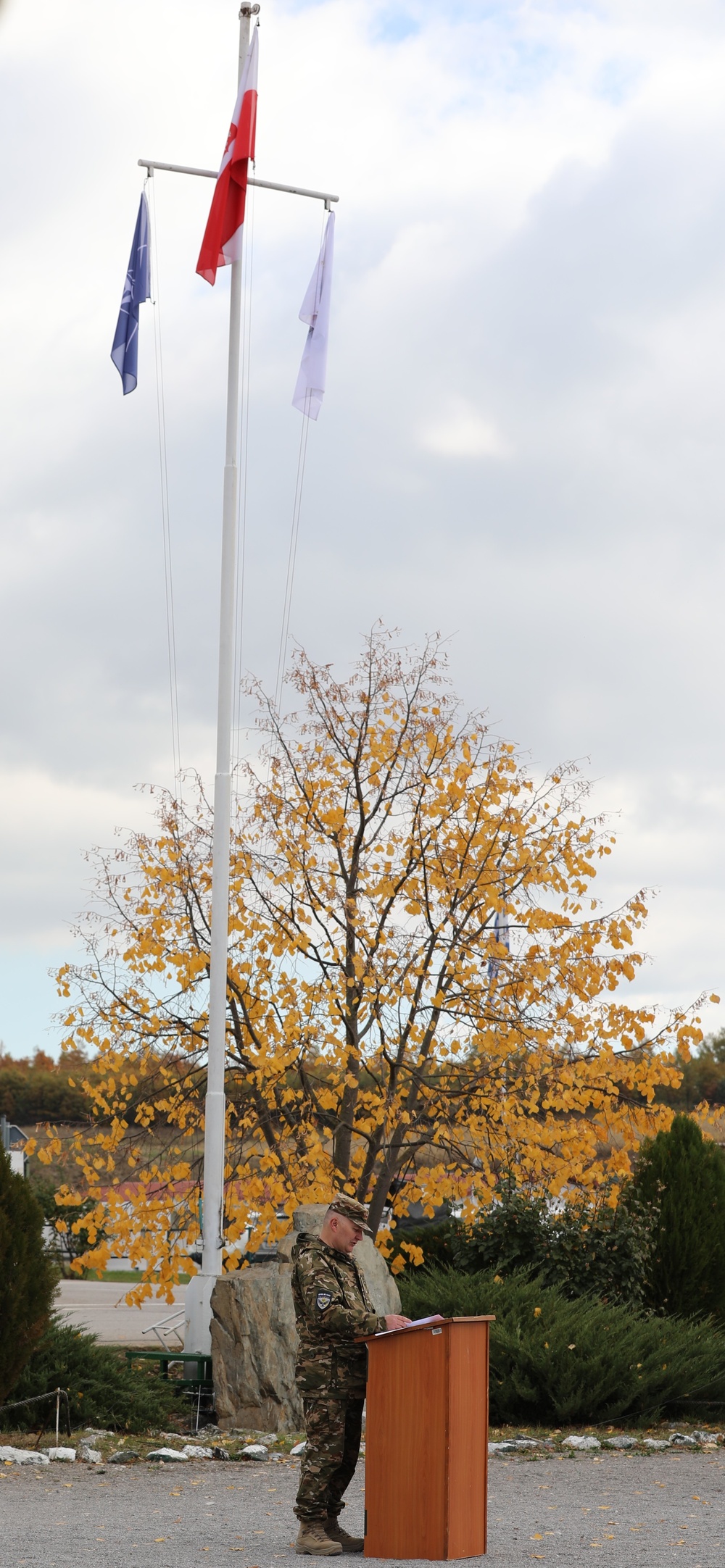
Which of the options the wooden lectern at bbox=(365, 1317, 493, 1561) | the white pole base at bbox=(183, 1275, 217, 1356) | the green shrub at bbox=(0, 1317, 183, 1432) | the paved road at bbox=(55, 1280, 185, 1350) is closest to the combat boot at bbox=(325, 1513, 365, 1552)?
the wooden lectern at bbox=(365, 1317, 493, 1561)

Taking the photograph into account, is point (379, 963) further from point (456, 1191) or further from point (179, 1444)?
point (179, 1444)

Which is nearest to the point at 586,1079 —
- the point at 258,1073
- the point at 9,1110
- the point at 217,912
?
the point at 258,1073

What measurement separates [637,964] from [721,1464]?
4.61 meters

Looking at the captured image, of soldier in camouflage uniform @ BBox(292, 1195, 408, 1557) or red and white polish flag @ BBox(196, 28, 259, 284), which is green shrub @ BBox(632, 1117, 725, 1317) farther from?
red and white polish flag @ BBox(196, 28, 259, 284)

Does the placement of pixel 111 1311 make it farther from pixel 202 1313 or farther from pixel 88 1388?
pixel 88 1388

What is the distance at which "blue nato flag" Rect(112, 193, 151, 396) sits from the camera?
43.3 feet

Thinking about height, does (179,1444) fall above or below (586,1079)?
below

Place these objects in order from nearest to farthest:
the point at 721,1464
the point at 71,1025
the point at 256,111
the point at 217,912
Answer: the point at 721,1464
the point at 217,912
the point at 256,111
the point at 71,1025

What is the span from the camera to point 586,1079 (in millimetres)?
13062

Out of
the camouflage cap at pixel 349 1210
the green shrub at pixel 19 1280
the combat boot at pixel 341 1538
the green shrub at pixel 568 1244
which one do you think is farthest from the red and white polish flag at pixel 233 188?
the combat boot at pixel 341 1538

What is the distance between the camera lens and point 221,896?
11.7 m

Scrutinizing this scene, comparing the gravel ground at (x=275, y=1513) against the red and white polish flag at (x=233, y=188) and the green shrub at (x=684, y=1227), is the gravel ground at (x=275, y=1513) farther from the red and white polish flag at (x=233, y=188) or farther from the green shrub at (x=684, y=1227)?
the red and white polish flag at (x=233, y=188)

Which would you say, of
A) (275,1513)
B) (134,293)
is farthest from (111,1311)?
(275,1513)

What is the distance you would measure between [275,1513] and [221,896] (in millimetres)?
5087
